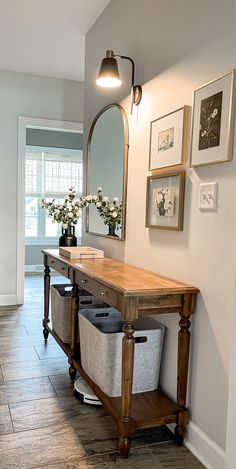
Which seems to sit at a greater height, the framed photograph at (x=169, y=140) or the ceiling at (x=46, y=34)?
the ceiling at (x=46, y=34)

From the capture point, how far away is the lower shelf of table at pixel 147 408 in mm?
1741

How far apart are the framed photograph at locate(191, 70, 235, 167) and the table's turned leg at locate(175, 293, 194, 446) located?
2.11 ft

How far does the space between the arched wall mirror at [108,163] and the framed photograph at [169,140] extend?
405 mm

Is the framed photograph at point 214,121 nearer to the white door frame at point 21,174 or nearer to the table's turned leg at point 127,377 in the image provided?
the table's turned leg at point 127,377

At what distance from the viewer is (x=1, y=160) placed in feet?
14.1

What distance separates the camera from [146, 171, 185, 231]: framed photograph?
1.86 meters

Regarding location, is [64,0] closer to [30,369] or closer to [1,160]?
[1,160]

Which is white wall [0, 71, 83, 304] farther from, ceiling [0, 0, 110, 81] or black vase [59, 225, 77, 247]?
black vase [59, 225, 77, 247]

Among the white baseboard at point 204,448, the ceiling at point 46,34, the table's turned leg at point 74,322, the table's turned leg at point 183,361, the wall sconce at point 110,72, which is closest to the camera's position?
the white baseboard at point 204,448

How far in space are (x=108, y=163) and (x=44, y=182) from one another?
175 inches

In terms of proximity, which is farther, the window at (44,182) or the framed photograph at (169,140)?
the window at (44,182)

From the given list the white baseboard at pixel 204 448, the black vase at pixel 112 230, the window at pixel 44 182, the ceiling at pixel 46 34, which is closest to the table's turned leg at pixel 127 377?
the white baseboard at pixel 204 448

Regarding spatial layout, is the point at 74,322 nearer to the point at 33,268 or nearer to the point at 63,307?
the point at 63,307

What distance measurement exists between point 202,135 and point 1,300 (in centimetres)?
344
